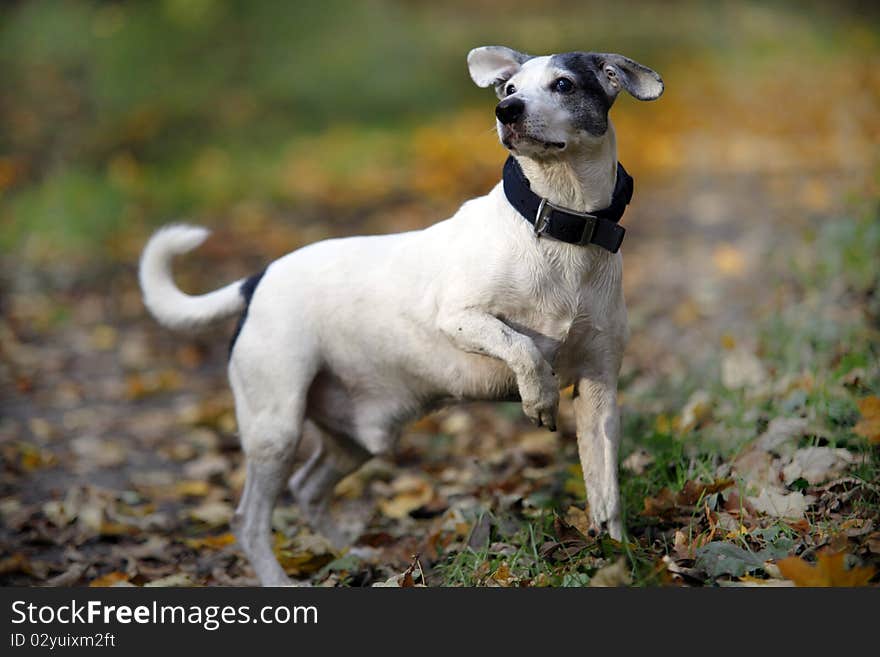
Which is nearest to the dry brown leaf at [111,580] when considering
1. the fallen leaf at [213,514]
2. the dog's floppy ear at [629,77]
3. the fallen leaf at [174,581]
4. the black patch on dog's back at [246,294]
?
the fallen leaf at [174,581]

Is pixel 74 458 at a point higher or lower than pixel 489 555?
lower

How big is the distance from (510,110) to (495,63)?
51 cm

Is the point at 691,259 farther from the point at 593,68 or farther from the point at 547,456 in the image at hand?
the point at 593,68

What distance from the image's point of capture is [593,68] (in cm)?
335

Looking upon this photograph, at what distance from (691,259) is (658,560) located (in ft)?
17.8

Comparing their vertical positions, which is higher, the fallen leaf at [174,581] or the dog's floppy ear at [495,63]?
the dog's floppy ear at [495,63]

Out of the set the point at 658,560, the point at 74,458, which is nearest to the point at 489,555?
the point at 658,560

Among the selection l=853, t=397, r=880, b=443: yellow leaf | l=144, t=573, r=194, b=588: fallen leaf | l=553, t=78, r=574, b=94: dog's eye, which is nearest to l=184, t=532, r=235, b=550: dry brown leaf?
l=144, t=573, r=194, b=588: fallen leaf

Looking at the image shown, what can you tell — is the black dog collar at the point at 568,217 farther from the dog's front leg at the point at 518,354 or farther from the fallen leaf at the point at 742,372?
the fallen leaf at the point at 742,372

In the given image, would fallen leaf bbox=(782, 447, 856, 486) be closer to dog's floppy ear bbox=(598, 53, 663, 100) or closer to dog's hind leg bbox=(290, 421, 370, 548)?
dog's floppy ear bbox=(598, 53, 663, 100)

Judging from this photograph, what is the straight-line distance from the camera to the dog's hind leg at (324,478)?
4.41 m

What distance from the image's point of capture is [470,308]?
3.45 metres

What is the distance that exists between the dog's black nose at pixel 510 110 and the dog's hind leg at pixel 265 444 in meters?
1.33

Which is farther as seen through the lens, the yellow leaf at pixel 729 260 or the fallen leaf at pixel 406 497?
the yellow leaf at pixel 729 260
